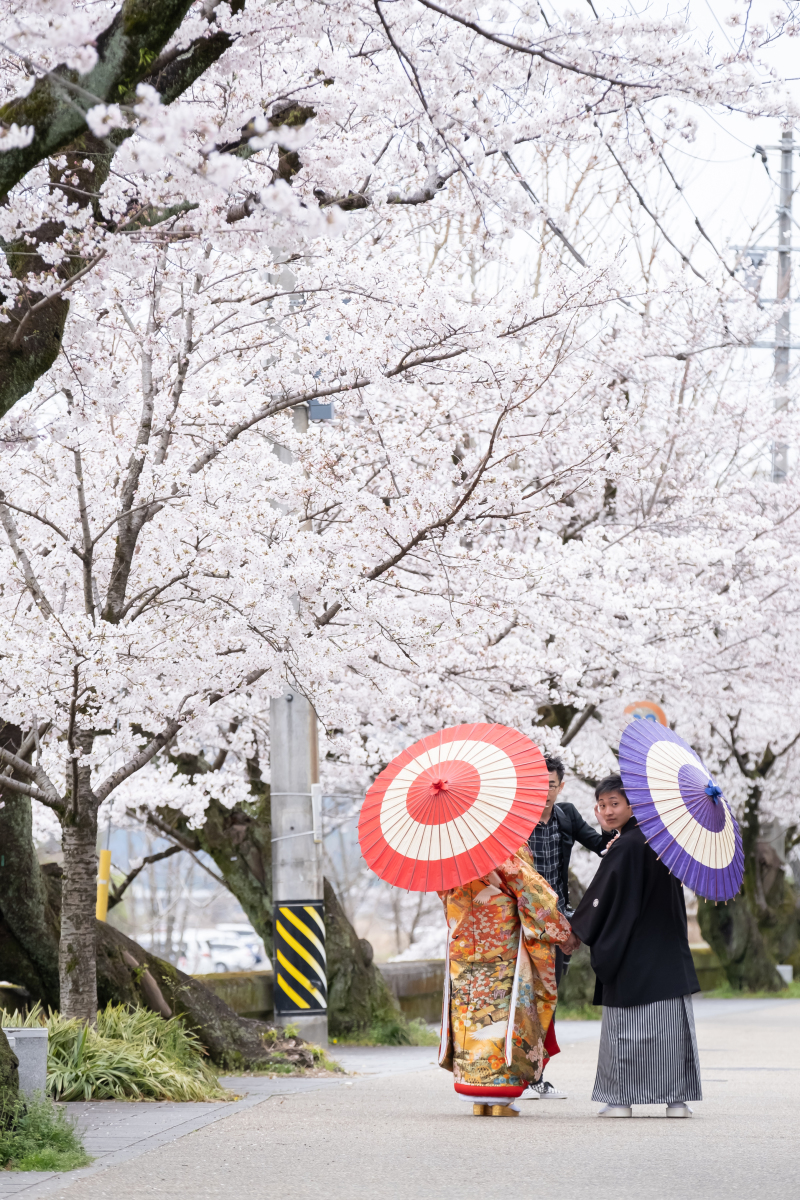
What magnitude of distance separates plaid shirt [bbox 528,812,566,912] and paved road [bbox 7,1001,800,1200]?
48.9 inches

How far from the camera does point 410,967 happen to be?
1695cm

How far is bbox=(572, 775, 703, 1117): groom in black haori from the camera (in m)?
6.92

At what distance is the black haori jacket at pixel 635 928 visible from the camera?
696 centimetres

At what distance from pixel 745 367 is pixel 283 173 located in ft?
38.1

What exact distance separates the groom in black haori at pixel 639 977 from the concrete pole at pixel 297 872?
176 inches

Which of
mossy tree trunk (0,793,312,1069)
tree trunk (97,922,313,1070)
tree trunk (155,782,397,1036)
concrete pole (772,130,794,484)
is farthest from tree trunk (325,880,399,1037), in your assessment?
concrete pole (772,130,794,484)

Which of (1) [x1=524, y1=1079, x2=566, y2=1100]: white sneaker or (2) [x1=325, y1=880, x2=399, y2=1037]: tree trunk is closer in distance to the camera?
(1) [x1=524, y1=1079, x2=566, y2=1100]: white sneaker

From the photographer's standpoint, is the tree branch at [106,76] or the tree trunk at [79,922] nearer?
the tree branch at [106,76]

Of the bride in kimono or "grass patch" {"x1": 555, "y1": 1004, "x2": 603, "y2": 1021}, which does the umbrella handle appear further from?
"grass patch" {"x1": 555, "y1": 1004, "x2": 603, "y2": 1021}

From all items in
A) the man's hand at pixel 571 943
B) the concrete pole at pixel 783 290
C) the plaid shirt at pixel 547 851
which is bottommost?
the man's hand at pixel 571 943

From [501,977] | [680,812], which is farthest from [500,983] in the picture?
[680,812]

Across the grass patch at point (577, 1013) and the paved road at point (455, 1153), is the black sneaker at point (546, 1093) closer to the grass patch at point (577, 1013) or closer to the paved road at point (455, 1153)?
the paved road at point (455, 1153)

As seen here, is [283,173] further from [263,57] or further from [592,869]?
[592,869]

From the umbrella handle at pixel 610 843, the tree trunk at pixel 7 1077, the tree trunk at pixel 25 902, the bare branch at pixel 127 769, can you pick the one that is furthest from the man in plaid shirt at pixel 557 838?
the tree trunk at pixel 25 902
